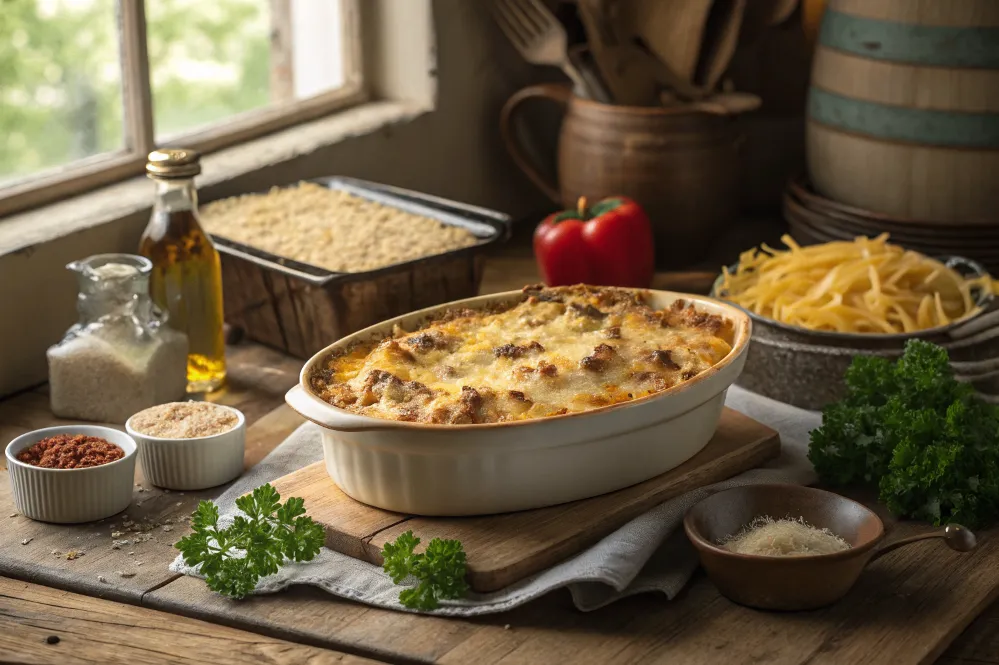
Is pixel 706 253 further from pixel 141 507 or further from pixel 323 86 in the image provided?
pixel 141 507

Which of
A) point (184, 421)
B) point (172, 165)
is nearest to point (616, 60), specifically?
point (172, 165)

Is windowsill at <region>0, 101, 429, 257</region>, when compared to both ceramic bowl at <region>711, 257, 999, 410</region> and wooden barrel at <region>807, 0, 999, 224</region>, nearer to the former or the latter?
wooden barrel at <region>807, 0, 999, 224</region>

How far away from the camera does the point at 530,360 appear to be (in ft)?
5.75

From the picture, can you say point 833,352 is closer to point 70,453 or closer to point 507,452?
point 507,452

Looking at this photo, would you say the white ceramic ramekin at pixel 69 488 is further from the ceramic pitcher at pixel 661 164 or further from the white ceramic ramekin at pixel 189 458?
the ceramic pitcher at pixel 661 164

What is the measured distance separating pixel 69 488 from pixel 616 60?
58.5 inches

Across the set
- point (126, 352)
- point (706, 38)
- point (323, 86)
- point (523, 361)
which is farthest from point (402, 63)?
point (523, 361)

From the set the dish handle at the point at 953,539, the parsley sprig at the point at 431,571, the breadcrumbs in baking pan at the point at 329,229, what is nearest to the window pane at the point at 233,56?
the breadcrumbs in baking pan at the point at 329,229

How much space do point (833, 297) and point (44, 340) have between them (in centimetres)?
128

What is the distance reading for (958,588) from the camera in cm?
161

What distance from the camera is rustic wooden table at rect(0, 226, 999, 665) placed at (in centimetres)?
147

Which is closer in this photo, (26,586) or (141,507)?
(26,586)

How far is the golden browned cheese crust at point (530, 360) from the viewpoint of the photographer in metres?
1.64

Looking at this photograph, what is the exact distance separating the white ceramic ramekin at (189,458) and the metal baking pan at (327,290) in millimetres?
349
